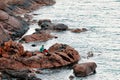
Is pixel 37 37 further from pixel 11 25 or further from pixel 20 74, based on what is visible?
pixel 20 74

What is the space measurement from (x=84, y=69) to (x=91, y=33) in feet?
112

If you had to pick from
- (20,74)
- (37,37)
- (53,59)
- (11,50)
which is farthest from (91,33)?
(20,74)

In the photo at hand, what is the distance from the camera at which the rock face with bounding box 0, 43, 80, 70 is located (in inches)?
A: 2479

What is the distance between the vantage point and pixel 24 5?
399ft

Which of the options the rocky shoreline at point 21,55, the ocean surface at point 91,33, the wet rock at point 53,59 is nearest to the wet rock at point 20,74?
the rocky shoreline at point 21,55

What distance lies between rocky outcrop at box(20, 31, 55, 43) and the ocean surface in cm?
173

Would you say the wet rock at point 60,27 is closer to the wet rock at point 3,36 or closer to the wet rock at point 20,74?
the wet rock at point 3,36

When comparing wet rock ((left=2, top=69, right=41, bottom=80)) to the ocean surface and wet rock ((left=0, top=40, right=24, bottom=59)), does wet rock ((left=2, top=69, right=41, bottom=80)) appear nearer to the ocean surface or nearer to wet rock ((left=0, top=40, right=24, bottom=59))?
the ocean surface

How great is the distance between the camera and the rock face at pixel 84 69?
60281mm

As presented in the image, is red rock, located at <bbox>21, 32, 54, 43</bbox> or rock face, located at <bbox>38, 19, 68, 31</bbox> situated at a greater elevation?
red rock, located at <bbox>21, 32, 54, 43</bbox>

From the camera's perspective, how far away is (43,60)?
64625mm

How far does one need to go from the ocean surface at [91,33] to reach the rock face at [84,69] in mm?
874

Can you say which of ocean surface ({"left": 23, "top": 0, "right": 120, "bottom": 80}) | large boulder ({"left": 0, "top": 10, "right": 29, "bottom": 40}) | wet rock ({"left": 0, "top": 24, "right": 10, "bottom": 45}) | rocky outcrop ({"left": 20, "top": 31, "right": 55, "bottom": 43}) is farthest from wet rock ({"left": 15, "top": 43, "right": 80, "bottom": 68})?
large boulder ({"left": 0, "top": 10, "right": 29, "bottom": 40})

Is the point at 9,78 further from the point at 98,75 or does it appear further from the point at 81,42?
the point at 81,42
